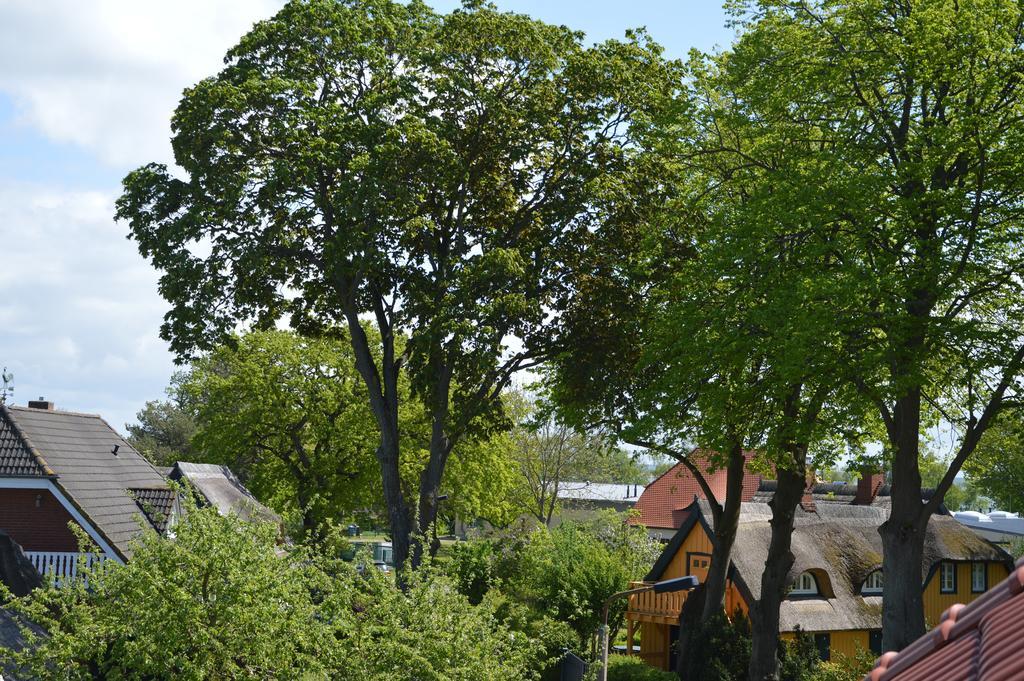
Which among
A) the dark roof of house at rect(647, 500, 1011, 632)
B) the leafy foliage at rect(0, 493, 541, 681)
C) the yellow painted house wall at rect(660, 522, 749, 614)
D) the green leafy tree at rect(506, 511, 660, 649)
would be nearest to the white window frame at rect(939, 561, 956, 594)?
the dark roof of house at rect(647, 500, 1011, 632)

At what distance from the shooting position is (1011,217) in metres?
19.9

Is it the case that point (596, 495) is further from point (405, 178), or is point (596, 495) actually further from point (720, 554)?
point (405, 178)

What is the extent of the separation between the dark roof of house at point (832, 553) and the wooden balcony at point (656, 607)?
1.07m

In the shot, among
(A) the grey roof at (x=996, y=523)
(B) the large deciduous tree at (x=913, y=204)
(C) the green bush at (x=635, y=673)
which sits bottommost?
(C) the green bush at (x=635, y=673)

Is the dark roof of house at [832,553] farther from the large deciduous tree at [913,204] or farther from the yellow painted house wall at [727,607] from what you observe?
the large deciduous tree at [913,204]

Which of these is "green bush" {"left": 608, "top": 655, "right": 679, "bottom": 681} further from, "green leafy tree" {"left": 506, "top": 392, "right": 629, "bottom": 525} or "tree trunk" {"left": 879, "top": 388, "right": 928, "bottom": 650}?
"green leafy tree" {"left": 506, "top": 392, "right": 629, "bottom": 525}

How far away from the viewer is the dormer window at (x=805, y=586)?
36.8 metres

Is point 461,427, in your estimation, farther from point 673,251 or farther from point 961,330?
point 961,330

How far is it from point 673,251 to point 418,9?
10179 millimetres

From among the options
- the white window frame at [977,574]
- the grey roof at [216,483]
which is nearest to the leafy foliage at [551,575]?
the grey roof at [216,483]

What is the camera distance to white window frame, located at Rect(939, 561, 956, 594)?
40594 millimetres

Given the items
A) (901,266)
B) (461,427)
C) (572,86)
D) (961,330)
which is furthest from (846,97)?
Result: (461,427)

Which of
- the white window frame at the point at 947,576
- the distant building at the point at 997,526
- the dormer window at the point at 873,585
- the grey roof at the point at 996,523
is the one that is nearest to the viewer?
the dormer window at the point at 873,585

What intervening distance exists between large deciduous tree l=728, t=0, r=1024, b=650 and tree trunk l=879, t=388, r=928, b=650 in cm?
3
